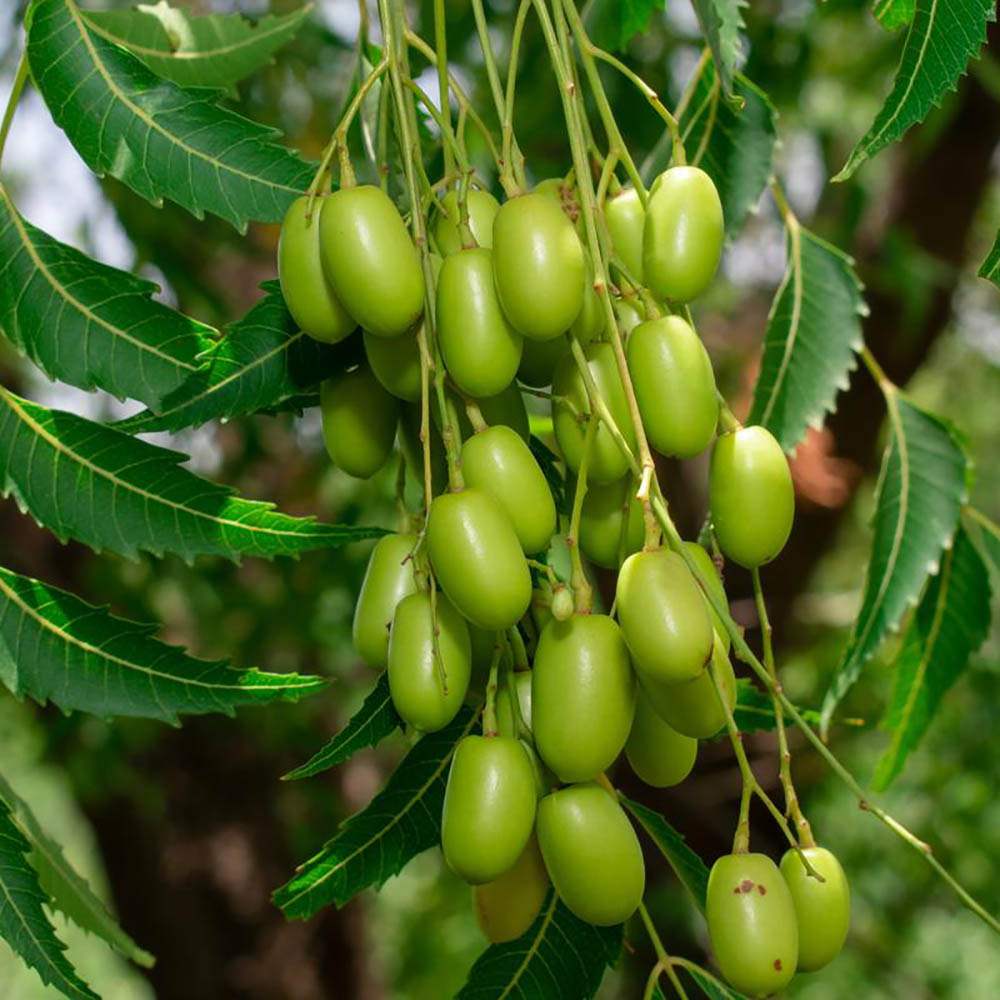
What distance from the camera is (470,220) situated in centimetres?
67

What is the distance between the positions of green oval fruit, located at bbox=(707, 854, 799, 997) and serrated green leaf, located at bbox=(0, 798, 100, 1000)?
1.02 feet

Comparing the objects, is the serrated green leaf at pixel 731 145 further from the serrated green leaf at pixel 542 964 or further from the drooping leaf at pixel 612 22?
the serrated green leaf at pixel 542 964

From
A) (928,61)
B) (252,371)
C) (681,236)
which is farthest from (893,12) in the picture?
(252,371)

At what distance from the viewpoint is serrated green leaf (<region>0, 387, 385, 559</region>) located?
724 millimetres

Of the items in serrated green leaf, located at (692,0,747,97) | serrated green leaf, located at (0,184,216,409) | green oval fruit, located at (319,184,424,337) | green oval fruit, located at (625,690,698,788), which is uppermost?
serrated green leaf, located at (692,0,747,97)

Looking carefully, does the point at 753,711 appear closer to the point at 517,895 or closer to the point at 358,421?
the point at 517,895

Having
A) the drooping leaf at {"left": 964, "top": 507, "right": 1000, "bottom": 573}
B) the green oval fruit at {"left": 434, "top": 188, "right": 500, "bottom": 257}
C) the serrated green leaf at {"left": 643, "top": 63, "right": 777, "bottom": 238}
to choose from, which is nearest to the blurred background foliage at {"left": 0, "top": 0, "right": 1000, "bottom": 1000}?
the serrated green leaf at {"left": 643, "top": 63, "right": 777, "bottom": 238}

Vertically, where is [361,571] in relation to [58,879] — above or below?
below

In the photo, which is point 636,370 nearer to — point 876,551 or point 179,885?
point 876,551

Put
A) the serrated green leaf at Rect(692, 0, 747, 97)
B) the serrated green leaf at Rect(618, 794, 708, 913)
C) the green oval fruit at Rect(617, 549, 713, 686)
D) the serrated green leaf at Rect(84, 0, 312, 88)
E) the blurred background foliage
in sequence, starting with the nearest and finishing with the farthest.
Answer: the green oval fruit at Rect(617, 549, 713, 686) → the serrated green leaf at Rect(692, 0, 747, 97) → the serrated green leaf at Rect(618, 794, 708, 913) → the serrated green leaf at Rect(84, 0, 312, 88) → the blurred background foliage

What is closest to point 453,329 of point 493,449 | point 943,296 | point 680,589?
point 493,449

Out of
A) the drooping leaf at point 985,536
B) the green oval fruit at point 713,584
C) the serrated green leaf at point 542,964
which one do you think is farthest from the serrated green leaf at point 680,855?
the drooping leaf at point 985,536

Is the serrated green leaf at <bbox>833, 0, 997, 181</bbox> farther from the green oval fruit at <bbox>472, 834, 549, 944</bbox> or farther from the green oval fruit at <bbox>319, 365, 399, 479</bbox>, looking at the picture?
the green oval fruit at <bbox>472, 834, 549, 944</bbox>

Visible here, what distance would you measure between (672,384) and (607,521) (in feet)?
0.28
